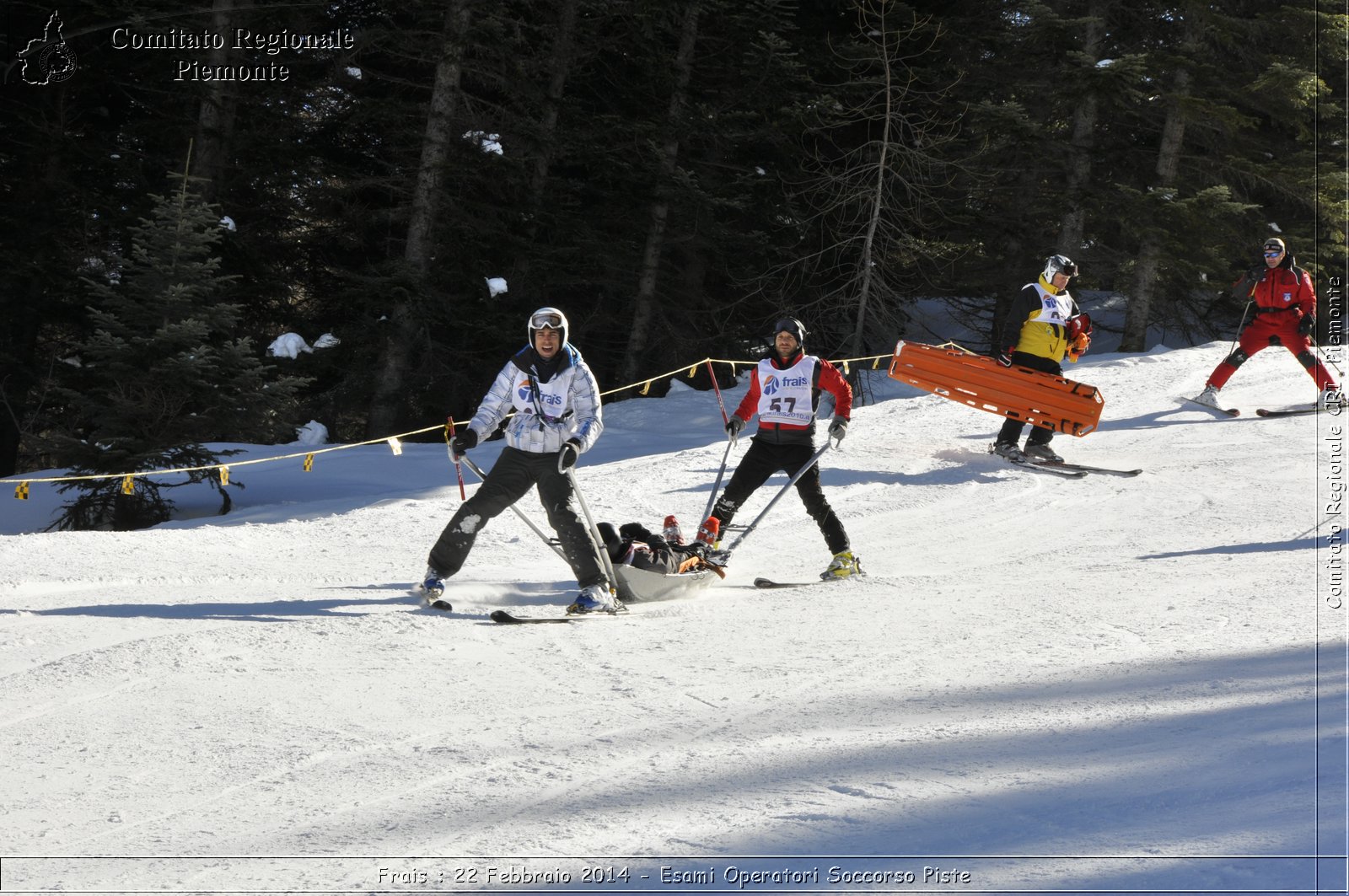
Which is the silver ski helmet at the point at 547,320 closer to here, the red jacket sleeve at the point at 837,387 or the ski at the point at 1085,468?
the red jacket sleeve at the point at 837,387

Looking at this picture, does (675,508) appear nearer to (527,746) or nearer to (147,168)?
(527,746)

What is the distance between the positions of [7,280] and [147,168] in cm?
269

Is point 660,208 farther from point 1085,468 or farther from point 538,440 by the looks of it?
point 538,440

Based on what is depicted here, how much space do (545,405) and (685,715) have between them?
260 cm

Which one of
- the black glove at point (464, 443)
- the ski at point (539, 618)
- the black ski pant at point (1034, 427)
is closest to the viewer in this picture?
the ski at point (539, 618)

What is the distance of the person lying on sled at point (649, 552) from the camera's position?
24.9ft

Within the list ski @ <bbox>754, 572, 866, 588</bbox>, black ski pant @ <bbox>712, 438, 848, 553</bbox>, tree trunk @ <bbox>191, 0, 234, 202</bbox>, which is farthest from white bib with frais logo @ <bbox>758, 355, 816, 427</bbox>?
tree trunk @ <bbox>191, 0, 234, 202</bbox>

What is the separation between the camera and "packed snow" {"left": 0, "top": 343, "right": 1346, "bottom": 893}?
3.53 meters

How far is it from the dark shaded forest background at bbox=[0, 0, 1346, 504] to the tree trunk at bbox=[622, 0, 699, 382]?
0.06 metres

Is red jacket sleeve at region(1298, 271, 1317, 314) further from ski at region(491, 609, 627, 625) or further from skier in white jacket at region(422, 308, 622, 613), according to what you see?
ski at region(491, 609, 627, 625)

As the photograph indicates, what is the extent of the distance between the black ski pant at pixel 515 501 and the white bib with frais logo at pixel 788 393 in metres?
2.05

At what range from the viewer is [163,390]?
11367 millimetres

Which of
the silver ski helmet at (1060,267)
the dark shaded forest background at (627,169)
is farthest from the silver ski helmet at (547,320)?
the dark shaded forest background at (627,169)

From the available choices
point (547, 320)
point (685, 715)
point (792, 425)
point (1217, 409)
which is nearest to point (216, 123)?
point (792, 425)
